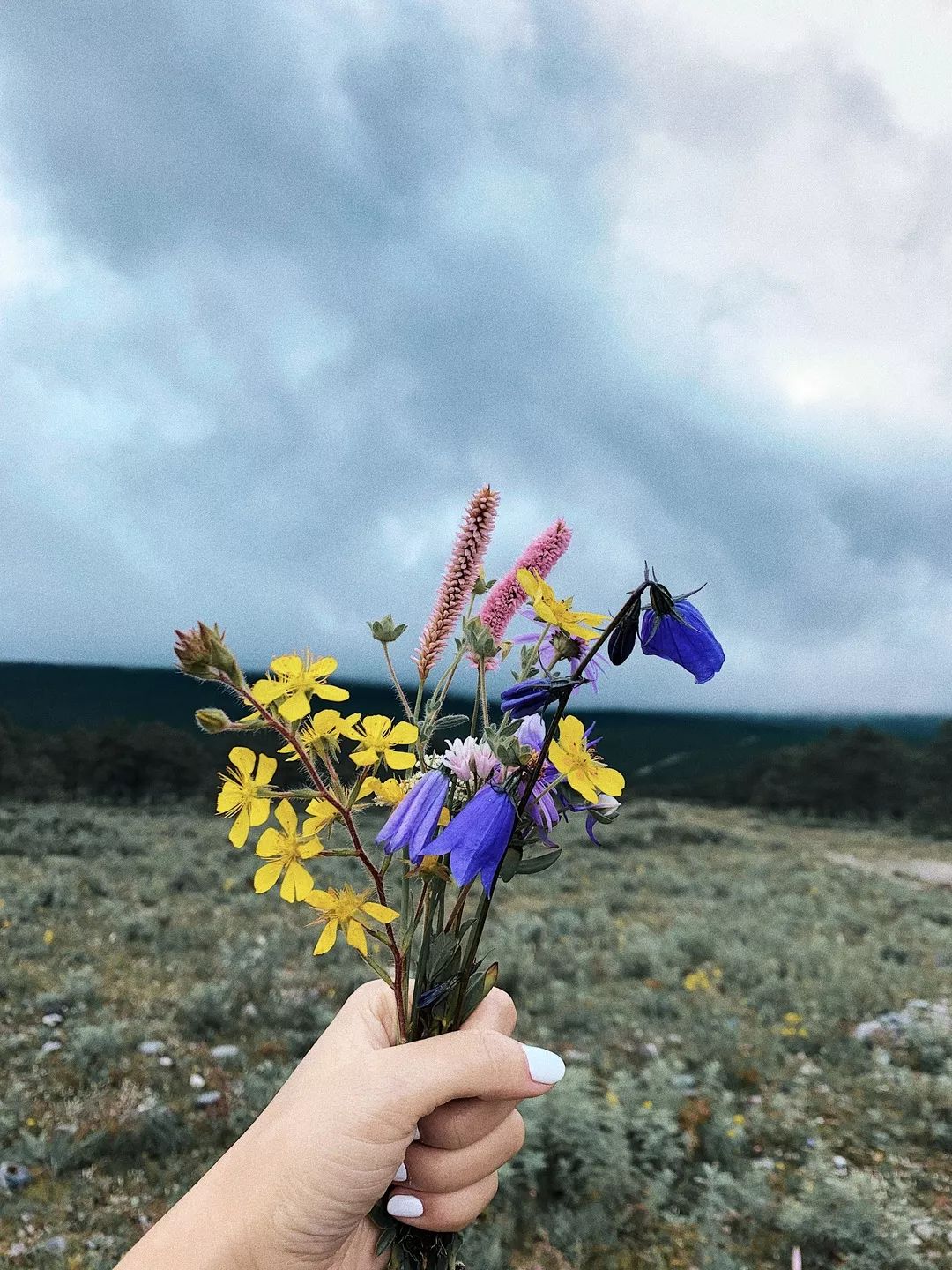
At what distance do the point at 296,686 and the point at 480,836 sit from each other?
14.0 inches

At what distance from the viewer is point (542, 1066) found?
1694mm

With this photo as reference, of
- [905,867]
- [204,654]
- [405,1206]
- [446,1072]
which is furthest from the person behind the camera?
[905,867]

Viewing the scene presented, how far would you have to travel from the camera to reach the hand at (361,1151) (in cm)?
157

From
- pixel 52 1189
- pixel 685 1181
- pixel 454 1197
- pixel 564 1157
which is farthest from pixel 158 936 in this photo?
pixel 454 1197

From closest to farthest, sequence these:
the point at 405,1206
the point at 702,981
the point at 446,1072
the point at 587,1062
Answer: the point at 446,1072 < the point at 405,1206 < the point at 587,1062 < the point at 702,981

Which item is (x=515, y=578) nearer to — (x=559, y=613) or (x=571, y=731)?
(x=559, y=613)

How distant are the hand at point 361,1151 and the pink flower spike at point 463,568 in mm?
760

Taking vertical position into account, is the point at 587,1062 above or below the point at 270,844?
below

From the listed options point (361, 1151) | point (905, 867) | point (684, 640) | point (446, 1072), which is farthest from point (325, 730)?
point (905, 867)

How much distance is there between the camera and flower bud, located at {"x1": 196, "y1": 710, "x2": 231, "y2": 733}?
1240 millimetres

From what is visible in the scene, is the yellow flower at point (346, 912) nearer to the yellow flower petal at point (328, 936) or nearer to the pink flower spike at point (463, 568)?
the yellow flower petal at point (328, 936)

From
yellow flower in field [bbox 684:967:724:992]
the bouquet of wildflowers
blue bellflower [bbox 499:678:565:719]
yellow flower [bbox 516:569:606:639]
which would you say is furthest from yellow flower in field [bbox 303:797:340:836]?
yellow flower in field [bbox 684:967:724:992]

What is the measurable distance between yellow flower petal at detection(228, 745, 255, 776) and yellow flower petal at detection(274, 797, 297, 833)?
7 centimetres

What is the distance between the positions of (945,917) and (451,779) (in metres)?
11.3
